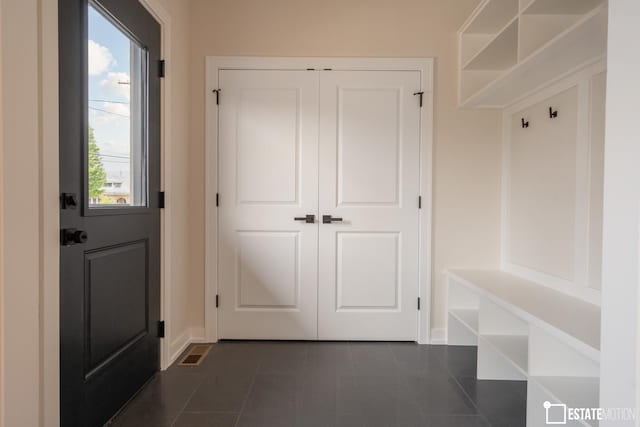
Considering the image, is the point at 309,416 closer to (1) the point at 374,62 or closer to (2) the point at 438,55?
(1) the point at 374,62

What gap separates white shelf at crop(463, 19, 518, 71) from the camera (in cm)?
214

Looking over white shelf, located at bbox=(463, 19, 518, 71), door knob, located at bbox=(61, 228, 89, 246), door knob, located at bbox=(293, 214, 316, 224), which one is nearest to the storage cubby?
door knob, located at bbox=(293, 214, 316, 224)

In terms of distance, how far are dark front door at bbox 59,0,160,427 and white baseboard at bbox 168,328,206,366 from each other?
0.55 feet

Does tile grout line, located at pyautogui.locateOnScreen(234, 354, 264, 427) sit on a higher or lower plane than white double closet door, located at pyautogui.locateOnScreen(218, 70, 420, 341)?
lower

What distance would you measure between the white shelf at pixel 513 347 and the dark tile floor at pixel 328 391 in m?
0.29

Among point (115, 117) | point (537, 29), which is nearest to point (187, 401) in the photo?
point (115, 117)

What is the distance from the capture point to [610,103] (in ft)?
3.33

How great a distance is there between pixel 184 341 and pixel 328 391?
1.22 m

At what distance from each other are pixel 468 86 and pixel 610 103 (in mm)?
1884

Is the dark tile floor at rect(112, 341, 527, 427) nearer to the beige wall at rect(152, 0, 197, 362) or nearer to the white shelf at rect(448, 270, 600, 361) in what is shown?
the beige wall at rect(152, 0, 197, 362)

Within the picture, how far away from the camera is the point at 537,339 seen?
1668mm


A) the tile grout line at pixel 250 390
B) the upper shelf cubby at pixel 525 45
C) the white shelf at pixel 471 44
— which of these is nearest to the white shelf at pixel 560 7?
the upper shelf cubby at pixel 525 45

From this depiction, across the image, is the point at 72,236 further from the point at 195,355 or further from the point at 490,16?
the point at 490,16

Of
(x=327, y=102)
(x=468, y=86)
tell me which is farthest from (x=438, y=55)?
(x=327, y=102)
